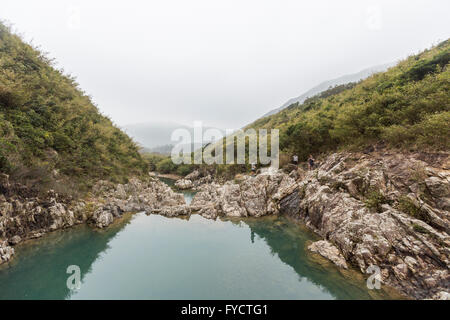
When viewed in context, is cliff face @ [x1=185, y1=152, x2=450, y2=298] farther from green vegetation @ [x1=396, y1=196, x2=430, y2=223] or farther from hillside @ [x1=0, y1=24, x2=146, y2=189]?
hillside @ [x1=0, y1=24, x2=146, y2=189]

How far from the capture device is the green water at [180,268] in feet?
24.1

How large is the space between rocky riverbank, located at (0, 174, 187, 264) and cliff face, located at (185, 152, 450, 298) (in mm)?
12789

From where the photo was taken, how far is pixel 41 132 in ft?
46.9

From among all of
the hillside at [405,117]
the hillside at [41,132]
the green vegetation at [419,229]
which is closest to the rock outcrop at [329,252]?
the green vegetation at [419,229]

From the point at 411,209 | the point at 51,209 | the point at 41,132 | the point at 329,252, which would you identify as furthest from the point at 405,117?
the point at 41,132

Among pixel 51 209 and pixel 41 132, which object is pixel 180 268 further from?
pixel 41 132

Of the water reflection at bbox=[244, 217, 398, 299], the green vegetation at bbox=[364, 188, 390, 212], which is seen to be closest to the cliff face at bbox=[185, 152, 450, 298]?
the green vegetation at bbox=[364, 188, 390, 212]

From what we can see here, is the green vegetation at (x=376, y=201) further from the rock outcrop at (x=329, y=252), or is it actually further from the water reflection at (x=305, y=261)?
the water reflection at (x=305, y=261)

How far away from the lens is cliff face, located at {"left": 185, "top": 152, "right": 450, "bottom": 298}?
22.8 ft

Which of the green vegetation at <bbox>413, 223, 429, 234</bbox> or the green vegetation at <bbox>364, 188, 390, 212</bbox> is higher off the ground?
the green vegetation at <bbox>364, 188, 390, 212</bbox>

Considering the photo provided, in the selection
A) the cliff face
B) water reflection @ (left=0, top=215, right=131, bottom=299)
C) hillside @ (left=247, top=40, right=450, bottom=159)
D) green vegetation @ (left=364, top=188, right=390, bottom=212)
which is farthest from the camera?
hillside @ (left=247, top=40, right=450, bottom=159)

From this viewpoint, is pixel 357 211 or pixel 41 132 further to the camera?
pixel 41 132

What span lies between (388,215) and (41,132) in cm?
2348

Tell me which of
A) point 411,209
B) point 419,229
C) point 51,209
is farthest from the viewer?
point 51,209
